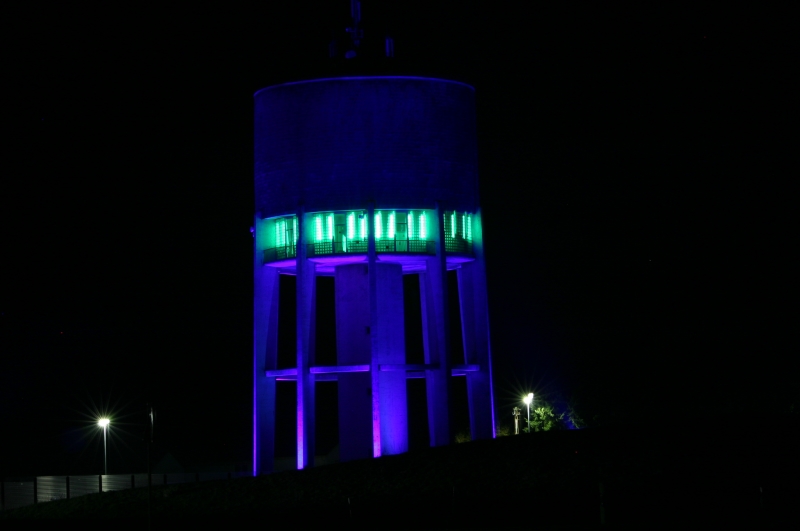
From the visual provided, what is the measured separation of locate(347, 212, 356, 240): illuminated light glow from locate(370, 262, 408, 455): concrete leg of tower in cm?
164

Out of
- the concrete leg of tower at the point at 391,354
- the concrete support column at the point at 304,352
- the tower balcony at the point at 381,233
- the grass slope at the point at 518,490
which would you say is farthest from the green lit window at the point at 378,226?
the grass slope at the point at 518,490

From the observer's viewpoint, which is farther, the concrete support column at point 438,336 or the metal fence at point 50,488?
the metal fence at point 50,488

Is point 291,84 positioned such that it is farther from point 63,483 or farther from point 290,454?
point 290,454

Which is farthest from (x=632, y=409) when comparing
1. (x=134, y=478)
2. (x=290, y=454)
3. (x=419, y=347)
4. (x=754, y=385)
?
(x=134, y=478)

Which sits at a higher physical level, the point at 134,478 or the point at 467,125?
the point at 467,125

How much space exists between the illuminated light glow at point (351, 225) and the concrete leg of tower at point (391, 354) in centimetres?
164

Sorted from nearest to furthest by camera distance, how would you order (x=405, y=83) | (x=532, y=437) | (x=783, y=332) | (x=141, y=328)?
(x=532, y=437) → (x=405, y=83) → (x=783, y=332) → (x=141, y=328)

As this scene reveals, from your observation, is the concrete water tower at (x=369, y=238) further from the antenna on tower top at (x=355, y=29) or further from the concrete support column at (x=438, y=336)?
the antenna on tower top at (x=355, y=29)

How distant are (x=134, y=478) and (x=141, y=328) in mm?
31970

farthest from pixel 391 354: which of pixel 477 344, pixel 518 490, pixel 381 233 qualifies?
pixel 518 490

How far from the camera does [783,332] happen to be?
7306 centimetres

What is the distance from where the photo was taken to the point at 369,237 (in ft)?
165

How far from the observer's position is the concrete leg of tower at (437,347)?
51.2 m

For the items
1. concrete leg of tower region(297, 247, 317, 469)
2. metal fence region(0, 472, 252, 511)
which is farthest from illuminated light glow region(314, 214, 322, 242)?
metal fence region(0, 472, 252, 511)
